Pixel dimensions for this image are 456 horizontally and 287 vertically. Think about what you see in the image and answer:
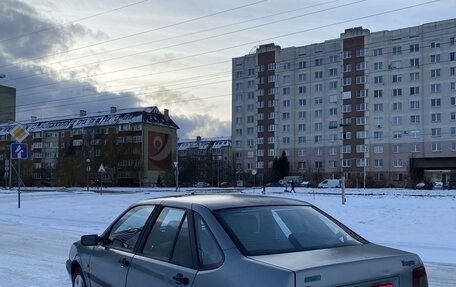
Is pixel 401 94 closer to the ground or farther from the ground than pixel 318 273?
farther from the ground

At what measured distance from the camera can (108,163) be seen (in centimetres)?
10881

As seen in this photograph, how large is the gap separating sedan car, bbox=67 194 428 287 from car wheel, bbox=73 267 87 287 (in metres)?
0.82

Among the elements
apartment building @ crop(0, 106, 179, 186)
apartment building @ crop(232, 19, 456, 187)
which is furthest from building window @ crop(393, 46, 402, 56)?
apartment building @ crop(0, 106, 179, 186)

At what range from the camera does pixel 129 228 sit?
574 cm

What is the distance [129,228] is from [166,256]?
1207 millimetres

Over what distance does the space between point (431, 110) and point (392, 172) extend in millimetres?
12523

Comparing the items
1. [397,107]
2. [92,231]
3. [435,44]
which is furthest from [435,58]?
[92,231]

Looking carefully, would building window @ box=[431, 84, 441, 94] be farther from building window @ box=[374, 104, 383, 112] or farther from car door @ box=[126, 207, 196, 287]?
car door @ box=[126, 207, 196, 287]

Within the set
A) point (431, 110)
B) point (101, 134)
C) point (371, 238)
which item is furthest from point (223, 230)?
point (101, 134)

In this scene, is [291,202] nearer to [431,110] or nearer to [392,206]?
[392,206]

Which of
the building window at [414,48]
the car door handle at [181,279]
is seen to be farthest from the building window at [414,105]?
the car door handle at [181,279]

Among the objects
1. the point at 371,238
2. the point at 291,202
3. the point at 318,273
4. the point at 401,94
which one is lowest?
the point at 371,238

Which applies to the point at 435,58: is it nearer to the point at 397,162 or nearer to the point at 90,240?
the point at 397,162

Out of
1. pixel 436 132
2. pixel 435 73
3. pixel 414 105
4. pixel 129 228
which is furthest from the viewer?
pixel 414 105
